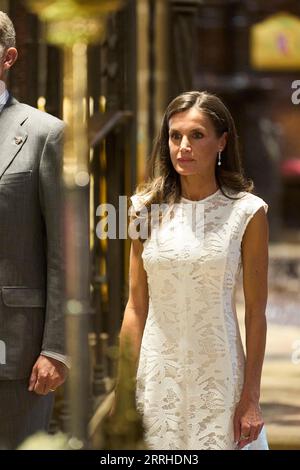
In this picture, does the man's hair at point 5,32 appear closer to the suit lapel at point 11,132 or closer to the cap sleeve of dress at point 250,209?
the suit lapel at point 11,132

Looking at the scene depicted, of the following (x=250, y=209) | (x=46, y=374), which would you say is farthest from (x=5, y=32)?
(x=46, y=374)

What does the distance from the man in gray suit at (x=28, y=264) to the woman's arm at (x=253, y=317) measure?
470mm

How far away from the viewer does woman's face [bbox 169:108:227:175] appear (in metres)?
3.40

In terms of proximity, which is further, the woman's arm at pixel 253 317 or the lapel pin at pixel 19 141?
the lapel pin at pixel 19 141

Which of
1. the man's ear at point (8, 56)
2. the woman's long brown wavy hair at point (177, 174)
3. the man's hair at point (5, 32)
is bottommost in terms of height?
the woman's long brown wavy hair at point (177, 174)

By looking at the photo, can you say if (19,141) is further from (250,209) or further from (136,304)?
(250,209)

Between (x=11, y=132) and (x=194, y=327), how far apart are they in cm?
69

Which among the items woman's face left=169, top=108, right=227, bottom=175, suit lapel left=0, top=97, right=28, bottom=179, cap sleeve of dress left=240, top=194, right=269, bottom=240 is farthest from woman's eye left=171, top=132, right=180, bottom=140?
suit lapel left=0, top=97, right=28, bottom=179

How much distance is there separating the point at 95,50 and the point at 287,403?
354cm

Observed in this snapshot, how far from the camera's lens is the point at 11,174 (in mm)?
3445

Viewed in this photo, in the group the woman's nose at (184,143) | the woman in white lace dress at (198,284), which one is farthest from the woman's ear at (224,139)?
the woman's nose at (184,143)

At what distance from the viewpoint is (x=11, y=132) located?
3508mm

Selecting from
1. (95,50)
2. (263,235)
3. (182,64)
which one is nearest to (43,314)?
(263,235)

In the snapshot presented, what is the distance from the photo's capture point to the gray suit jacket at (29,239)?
11.3 feet
